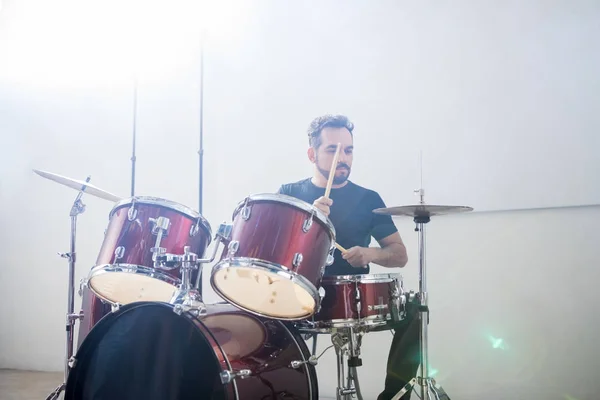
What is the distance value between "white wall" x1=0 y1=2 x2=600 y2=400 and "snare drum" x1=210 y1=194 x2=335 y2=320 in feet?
3.90

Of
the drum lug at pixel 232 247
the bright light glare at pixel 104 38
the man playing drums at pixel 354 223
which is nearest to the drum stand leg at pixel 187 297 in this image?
the drum lug at pixel 232 247

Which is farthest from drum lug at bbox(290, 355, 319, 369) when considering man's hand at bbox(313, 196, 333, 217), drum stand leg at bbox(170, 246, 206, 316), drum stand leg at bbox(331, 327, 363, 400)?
man's hand at bbox(313, 196, 333, 217)

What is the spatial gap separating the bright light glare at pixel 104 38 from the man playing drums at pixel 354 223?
1151 millimetres

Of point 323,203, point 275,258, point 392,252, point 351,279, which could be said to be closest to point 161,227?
point 275,258

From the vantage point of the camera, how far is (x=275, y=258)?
1955mm

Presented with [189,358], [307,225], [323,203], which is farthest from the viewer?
[323,203]

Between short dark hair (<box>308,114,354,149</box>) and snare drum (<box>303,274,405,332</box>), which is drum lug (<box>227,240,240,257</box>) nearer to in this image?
snare drum (<box>303,274,405,332</box>)

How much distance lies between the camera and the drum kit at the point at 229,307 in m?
1.80

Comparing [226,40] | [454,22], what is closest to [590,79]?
[454,22]

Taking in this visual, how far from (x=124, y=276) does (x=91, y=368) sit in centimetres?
42

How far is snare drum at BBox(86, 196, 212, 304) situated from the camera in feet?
7.27

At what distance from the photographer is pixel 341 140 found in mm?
3238

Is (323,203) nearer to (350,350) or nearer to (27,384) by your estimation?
(350,350)

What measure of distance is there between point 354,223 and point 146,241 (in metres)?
1.21
